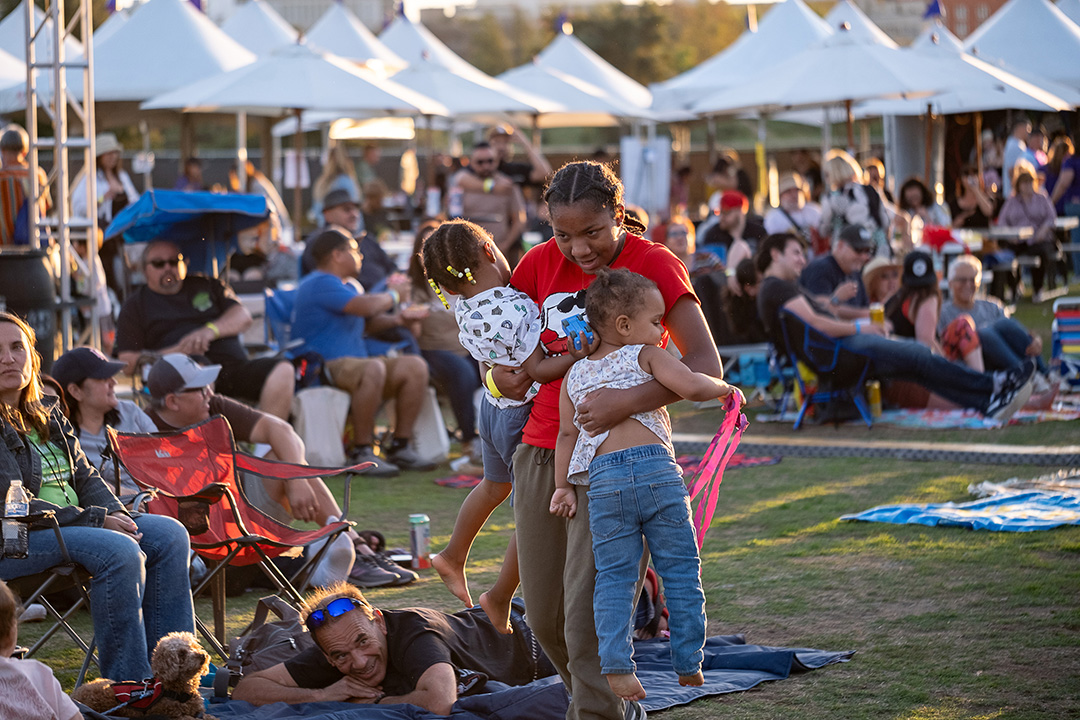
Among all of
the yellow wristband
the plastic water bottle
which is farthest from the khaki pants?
the plastic water bottle

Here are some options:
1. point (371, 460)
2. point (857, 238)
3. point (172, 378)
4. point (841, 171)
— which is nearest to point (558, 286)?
point (172, 378)

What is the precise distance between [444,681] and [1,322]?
1.92 metres

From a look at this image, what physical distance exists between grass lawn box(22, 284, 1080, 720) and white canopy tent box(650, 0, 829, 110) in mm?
12541

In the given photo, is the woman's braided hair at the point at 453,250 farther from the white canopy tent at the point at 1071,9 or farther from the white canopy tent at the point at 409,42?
the white canopy tent at the point at 409,42

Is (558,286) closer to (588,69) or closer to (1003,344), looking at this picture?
(1003,344)

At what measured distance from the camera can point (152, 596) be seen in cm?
413

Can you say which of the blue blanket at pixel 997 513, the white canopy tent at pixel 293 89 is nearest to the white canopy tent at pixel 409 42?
the white canopy tent at pixel 293 89

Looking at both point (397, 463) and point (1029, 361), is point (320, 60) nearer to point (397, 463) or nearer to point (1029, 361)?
point (397, 463)

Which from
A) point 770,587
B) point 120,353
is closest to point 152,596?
point 770,587

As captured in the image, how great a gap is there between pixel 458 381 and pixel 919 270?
355cm

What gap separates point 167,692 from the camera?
11.8ft

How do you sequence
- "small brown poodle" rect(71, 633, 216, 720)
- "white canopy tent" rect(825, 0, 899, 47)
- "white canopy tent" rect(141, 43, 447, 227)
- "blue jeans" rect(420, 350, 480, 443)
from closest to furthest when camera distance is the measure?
"small brown poodle" rect(71, 633, 216, 720) → "blue jeans" rect(420, 350, 480, 443) → "white canopy tent" rect(141, 43, 447, 227) → "white canopy tent" rect(825, 0, 899, 47)

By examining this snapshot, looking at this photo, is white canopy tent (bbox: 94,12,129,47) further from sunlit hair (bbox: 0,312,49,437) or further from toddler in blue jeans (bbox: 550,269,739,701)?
toddler in blue jeans (bbox: 550,269,739,701)

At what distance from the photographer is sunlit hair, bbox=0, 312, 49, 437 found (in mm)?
4133
